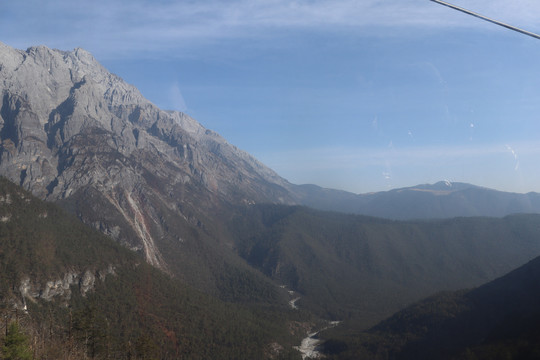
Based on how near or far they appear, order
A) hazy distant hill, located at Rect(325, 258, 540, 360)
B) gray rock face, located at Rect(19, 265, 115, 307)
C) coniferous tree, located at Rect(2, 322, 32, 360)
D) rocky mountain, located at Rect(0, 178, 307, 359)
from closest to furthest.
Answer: coniferous tree, located at Rect(2, 322, 32, 360), hazy distant hill, located at Rect(325, 258, 540, 360), gray rock face, located at Rect(19, 265, 115, 307), rocky mountain, located at Rect(0, 178, 307, 359)

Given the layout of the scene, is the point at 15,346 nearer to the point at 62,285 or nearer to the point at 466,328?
the point at 62,285

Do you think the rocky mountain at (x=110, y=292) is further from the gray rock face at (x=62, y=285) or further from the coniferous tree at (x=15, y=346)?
the coniferous tree at (x=15, y=346)

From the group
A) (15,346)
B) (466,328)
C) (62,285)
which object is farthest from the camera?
(62,285)

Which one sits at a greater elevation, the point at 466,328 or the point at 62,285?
the point at 62,285

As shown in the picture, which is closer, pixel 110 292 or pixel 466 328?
pixel 466 328

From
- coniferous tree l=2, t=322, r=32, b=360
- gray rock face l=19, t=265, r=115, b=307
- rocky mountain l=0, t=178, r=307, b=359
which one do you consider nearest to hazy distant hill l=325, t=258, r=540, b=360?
rocky mountain l=0, t=178, r=307, b=359

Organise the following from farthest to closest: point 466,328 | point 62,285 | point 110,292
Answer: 1. point 110,292
2. point 62,285
3. point 466,328

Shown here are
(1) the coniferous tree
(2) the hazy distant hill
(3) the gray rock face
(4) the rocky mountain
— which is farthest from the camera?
(4) the rocky mountain

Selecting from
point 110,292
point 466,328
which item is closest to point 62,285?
point 110,292

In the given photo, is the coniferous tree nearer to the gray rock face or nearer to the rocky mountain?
the rocky mountain
